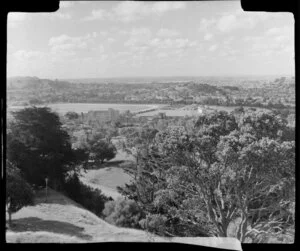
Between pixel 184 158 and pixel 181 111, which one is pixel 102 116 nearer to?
pixel 181 111

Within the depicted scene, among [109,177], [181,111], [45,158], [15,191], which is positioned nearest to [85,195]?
[109,177]

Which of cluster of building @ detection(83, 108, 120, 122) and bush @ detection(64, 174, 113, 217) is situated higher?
cluster of building @ detection(83, 108, 120, 122)

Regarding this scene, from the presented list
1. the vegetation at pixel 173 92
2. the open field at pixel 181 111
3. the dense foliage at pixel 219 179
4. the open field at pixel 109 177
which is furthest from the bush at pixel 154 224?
the vegetation at pixel 173 92

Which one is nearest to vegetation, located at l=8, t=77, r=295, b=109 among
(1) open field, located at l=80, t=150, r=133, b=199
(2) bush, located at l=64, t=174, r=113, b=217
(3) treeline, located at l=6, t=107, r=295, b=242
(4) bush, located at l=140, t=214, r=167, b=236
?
(3) treeline, located at l=6, t=107, r=295, b=242

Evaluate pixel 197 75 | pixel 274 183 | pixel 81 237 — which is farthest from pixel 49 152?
pixel 274 183

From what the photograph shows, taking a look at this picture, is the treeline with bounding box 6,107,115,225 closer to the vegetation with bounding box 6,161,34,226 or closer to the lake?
the vegetation with bounding box 6,161,34,226
